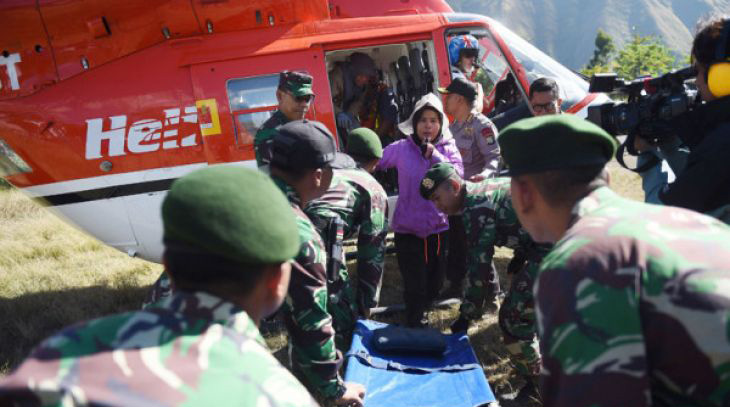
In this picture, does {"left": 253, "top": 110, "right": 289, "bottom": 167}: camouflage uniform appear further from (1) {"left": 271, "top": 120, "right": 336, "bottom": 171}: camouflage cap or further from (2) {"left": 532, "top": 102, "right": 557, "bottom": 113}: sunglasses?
(2) {"left": 532, "top": 102, "right": 557, "bottom": 113}: sunglasses

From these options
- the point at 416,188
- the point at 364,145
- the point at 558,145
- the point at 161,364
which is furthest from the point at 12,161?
the point at 558,145

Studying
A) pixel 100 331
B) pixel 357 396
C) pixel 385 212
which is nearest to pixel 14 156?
pixel 385 212

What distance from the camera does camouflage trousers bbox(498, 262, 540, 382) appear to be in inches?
115

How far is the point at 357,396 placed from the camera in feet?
7.84

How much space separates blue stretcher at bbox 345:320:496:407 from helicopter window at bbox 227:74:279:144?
7.02 feet

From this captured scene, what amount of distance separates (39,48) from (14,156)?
0.95 metres

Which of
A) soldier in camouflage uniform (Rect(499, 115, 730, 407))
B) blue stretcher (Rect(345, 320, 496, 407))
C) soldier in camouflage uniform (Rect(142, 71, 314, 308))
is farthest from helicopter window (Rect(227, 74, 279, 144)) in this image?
soldier in camouflage uniform (Rect(499, 115, 730, 407))

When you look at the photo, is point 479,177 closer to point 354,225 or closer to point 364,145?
point 364,145

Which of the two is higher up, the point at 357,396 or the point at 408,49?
the point at 408,49

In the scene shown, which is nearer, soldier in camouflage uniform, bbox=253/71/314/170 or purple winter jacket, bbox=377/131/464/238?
soldier in camouflage uniform, bbox=253/71/314/170

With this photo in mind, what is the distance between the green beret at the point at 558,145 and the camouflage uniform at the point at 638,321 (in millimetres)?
232

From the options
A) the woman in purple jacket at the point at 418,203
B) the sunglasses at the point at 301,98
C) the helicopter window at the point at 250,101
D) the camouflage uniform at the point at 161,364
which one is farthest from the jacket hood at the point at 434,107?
the camouflage uniform at the point at 161,364

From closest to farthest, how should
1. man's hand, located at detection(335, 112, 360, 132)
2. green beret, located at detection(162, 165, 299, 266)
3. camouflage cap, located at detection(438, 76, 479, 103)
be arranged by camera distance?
green beret, located at detection(162, 165, 299, 266) → camouflage cap, located at detection(438, 76, 479, 103) → man's hand, located at detection(335, 112, 360, 132)

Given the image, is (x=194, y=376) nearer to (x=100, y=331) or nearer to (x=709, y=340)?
(x=100, y=331)
